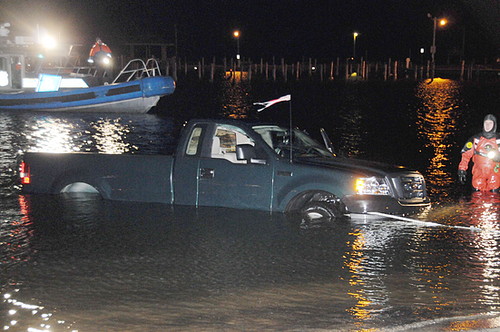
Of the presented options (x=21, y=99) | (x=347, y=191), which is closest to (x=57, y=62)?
(x=21, y=99)

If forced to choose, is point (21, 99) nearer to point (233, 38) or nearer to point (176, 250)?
point (176, 250)

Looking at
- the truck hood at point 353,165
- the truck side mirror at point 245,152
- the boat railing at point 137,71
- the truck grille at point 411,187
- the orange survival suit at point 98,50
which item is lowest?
the truck grille at point 411,187

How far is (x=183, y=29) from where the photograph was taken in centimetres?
12362

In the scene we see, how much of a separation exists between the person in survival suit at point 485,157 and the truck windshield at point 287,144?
12.6 ft

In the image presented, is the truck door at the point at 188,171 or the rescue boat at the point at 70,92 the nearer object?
the truck door at the point at 188,171

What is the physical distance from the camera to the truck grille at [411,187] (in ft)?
33.1

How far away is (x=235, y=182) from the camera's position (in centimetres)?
1060

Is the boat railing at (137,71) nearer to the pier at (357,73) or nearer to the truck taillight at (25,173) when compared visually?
the pier at (357,73)

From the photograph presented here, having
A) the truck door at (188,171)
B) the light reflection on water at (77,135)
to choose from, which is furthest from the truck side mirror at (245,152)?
the light reflection on water at (77,135)

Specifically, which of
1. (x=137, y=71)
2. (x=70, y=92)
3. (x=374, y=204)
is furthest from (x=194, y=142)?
(x=137, y=71)

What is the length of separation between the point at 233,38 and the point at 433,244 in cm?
12735

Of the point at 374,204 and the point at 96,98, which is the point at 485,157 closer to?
the point at 374,204

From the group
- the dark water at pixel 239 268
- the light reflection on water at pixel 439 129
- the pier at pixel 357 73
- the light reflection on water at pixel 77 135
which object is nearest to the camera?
the dark water at pixel 239 268

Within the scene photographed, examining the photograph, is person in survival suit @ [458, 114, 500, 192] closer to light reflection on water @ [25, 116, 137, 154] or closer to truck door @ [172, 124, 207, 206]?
truck door @ [172, 124, 207, 206]
